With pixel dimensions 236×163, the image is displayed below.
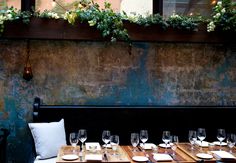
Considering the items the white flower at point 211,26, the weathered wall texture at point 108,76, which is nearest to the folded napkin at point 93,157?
the weathered wall texture at point 108,76

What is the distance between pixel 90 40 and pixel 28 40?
2.85 feet

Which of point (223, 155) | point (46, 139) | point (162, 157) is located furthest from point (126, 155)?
point (46, 139)

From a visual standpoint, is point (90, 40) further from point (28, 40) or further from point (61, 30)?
point (28, 40)

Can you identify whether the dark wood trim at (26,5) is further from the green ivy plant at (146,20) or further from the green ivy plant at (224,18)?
the green ivy plant at (224,18)

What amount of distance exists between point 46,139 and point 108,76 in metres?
1.32

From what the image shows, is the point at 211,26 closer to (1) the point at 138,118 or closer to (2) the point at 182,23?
(2) the point at 182,23

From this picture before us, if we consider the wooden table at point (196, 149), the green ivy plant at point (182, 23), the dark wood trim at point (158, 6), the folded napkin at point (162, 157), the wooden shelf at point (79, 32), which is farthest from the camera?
the dark wood trim at point (158, 6)

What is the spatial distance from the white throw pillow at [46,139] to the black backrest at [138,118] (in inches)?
14.2

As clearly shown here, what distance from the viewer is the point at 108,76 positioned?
179 inches

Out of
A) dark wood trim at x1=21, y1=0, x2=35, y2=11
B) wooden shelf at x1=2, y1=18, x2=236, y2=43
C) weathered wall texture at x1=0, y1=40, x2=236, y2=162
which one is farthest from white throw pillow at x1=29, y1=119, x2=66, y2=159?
dark wood trim at x1=21, y1=0, x2=35, y2=11

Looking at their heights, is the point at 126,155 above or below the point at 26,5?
below

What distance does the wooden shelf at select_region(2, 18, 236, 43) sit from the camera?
166 inches

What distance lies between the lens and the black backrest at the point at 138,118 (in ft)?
14.1

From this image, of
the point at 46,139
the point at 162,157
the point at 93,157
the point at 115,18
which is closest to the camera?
the point at 93,157
